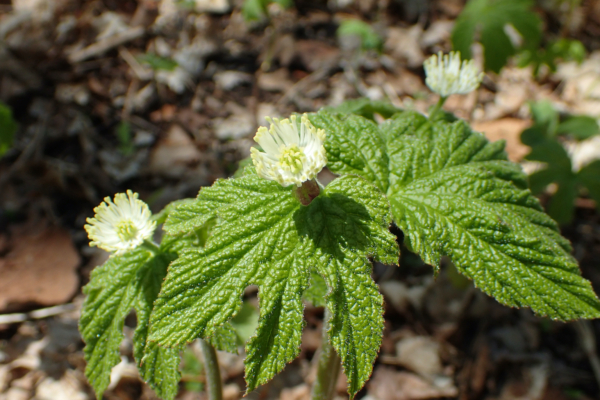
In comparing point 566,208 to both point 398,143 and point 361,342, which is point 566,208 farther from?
point 361,342

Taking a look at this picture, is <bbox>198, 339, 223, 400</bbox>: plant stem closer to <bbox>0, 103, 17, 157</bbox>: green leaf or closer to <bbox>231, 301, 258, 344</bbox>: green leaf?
<bbox>231, 301, 258, 344</bbox>: green leaf

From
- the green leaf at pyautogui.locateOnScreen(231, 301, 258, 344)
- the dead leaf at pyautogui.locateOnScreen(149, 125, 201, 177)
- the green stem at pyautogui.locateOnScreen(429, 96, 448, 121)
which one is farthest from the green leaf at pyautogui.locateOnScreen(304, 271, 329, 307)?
the dead leaf at pyautogui.locateOnScreen(149, 125, 201, 177)

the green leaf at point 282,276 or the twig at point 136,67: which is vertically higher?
the twig at point 136,67

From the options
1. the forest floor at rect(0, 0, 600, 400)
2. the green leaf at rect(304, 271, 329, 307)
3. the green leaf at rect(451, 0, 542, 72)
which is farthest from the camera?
the green leaf at rect(451, 0, 542, 72)

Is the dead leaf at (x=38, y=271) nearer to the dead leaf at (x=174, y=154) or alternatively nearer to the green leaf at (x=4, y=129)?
the green leaf at (x=4, y=129)

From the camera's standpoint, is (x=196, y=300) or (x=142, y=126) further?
(x=142, y=126)

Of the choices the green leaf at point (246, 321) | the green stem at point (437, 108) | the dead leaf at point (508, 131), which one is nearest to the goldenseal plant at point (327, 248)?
the green stem at point (437, 108)

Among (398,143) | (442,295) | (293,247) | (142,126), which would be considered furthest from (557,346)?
(142,126)
